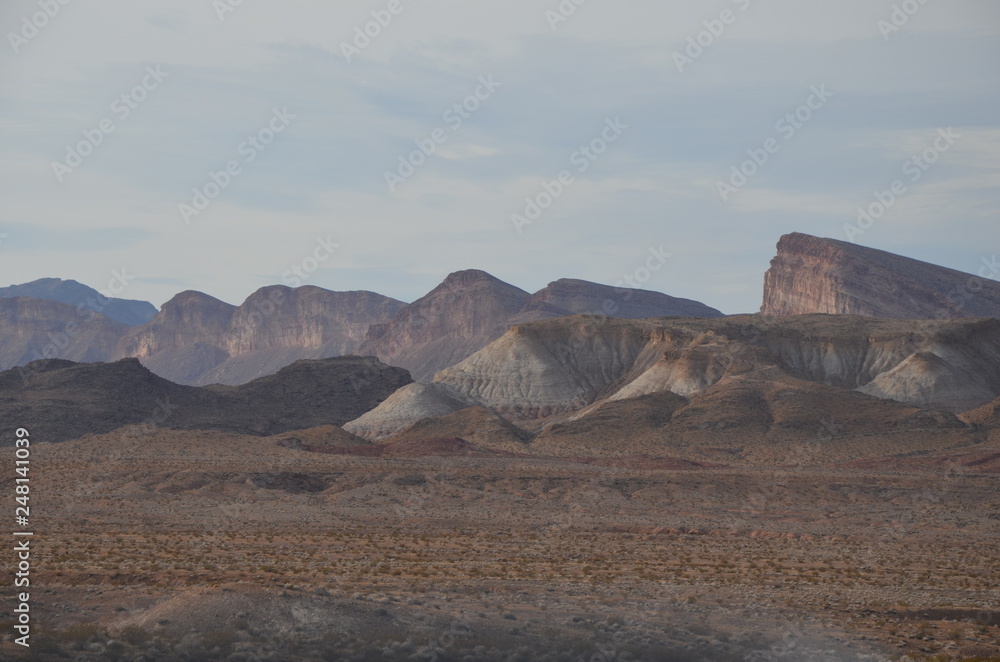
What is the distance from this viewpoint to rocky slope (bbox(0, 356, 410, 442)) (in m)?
122

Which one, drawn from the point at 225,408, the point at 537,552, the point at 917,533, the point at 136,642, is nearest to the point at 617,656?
the point at 136,642

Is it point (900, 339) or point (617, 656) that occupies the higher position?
point (900, 339)

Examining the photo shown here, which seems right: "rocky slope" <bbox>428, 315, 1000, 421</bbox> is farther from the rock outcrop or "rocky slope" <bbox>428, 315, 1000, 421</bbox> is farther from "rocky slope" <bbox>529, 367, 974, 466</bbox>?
"rocky slope" <bbox>529, 367, 974, 466</bbox>

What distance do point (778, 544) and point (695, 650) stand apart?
2480 cm

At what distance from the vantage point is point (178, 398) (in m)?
136

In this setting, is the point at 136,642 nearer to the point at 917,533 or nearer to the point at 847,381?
the point at 917,533

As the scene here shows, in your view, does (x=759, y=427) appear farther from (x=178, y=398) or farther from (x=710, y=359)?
(x=178, y=398)

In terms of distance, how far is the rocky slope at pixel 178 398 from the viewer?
122125 mm

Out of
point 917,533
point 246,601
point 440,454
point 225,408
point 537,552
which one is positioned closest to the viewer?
point 246,601

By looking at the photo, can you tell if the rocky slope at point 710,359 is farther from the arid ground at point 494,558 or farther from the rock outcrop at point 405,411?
the arid ground at point 494,558

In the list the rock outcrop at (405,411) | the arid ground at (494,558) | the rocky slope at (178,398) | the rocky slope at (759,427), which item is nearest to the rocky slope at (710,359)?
the rock outcrop at (405,411)

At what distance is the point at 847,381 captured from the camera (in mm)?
139500

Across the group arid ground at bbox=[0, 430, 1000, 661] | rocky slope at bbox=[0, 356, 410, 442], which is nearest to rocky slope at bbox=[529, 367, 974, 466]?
arid ground at bbox=[0, 430, 1000, 661]

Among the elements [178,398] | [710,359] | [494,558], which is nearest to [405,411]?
[178,398]
